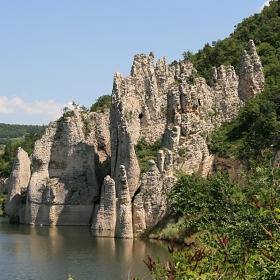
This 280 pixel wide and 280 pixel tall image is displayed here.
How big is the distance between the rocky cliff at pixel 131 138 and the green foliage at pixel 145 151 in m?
0.48

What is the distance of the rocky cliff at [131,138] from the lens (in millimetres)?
39438

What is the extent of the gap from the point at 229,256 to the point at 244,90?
3302cm

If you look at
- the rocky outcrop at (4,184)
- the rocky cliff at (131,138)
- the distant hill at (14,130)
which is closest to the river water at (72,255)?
the rocky cliff at (131,138)

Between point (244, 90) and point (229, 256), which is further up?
point (244, 90)

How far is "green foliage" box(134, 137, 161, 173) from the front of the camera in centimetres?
4230

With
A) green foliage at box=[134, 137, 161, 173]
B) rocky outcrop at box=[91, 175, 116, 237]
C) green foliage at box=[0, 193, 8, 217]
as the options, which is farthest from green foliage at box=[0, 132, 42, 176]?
rocky outcrop at box=[91, 175, 116, 237]

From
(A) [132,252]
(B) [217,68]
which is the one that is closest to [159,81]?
(B) [217,68]

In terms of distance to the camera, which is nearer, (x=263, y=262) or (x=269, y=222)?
(x=263, y=262)

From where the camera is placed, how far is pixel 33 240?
38031 mm

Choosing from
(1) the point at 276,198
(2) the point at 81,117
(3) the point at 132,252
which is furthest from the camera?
(2) the point at 81,117

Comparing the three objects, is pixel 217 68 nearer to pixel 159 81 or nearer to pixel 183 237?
pixel 159 81

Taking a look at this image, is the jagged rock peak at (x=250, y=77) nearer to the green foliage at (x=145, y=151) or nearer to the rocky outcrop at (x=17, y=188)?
the green foliage at (x=145, y=151)

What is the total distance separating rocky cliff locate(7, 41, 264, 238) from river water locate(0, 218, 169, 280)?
2.69m

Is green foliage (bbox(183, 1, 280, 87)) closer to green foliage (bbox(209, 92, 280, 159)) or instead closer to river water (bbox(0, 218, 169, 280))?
green foliage (bbox(209, 92, 280, 159))
